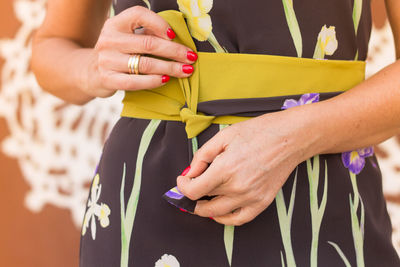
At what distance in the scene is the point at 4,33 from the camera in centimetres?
193

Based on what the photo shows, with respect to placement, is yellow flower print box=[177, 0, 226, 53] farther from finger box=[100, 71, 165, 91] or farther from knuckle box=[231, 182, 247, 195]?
knuckle box=[231, 182, 247, 195]

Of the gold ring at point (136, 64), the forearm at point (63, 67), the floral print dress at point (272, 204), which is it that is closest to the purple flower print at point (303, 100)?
the floral print dress at point (272, 204)

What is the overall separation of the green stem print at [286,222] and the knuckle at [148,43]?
282 millimetres

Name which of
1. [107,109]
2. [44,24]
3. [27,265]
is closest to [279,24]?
[44,24]

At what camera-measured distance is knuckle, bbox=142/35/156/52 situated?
2.05ft

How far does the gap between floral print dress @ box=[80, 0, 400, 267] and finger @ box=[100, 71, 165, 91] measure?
64 mm

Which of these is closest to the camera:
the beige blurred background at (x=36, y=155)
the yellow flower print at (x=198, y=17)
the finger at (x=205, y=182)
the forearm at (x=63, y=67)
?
the finger at (x=205, y=182)

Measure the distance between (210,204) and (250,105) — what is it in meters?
0.15

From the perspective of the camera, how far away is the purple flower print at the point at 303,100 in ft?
1.98

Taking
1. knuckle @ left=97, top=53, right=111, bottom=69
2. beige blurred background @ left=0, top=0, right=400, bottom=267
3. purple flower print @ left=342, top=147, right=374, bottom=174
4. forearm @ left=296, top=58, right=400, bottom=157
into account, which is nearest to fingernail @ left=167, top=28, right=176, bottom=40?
knuckle @ left=97, top=53, right=111, bottom=69

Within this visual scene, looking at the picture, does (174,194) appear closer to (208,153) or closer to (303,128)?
(208,153)

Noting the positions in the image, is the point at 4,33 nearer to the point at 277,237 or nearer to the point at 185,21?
the point at 185,21

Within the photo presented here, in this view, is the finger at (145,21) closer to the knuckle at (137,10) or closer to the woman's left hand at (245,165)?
the knuckle at (137,10)

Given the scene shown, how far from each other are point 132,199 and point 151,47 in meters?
0.23
